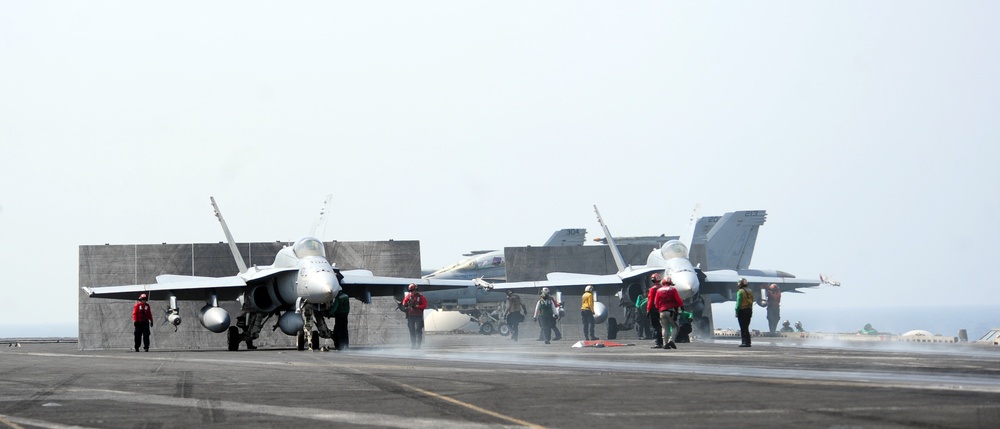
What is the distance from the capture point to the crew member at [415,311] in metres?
30.0

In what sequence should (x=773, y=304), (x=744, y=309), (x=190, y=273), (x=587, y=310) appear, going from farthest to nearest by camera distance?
(x=190, y=273) → (x=773, y=304) → (x=587, y=310) → (x=744, y=309)

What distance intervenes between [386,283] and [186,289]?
18.6 feet

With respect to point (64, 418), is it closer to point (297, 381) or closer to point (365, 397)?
point (365, 397)

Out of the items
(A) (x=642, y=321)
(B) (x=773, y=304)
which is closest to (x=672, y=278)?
(A) (x=642, y=321)

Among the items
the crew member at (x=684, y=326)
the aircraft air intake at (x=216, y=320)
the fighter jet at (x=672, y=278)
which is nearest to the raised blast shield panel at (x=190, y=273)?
the fighter jet at (x=672, y=278)

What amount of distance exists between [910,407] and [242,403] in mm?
6279

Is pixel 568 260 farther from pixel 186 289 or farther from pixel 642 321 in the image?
pixel 186 289

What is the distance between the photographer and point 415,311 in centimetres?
3008

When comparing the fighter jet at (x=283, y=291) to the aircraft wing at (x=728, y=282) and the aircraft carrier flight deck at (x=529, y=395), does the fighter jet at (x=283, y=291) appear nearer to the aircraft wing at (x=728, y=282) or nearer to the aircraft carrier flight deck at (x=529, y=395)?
the aircraft wing at (x=728, y=282)

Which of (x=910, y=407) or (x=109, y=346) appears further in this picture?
(x=109, y=346)

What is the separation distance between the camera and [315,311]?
29.9m

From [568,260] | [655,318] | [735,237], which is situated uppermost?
[735,237]

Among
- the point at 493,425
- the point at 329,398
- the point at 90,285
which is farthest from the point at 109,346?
the point at 493,425

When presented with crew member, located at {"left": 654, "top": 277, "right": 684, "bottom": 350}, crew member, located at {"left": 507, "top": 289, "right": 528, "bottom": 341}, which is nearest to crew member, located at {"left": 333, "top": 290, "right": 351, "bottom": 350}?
crew member, located at {"left": 654, "top": 277, "right": 684, "bottom": 350}
